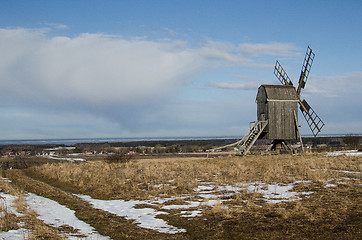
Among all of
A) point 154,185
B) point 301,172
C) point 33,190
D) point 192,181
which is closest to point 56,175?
point 33,190

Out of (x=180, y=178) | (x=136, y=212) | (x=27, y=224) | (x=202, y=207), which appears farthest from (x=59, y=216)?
(x=180, y=178)

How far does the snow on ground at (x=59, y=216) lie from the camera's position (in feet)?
35.2

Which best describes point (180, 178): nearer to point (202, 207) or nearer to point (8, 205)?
→ point (202, 207)

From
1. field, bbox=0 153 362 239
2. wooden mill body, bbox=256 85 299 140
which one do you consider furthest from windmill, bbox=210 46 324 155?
field, bbox=0 153 362 239

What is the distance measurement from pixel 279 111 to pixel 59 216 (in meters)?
28.7

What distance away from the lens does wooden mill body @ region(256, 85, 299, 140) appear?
121ft

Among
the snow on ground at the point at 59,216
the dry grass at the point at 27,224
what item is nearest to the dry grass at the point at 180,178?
the snow on ground at the point at 59,216

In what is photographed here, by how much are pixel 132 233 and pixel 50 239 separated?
2.43 meters

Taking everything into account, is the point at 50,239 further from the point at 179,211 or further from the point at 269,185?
the point at 269,185

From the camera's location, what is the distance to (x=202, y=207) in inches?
536

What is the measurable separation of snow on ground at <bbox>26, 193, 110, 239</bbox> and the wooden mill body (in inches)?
1013

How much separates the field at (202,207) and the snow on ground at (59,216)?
0.03 metres

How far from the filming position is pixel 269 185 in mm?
17078

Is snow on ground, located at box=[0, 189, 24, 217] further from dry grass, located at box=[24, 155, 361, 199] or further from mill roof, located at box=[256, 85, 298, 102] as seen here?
mill roof, located at box=[256, 85, 298, 102]
